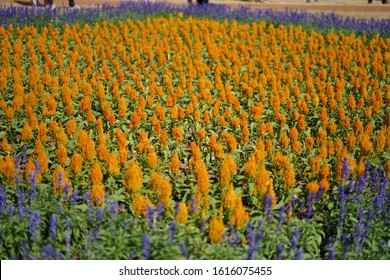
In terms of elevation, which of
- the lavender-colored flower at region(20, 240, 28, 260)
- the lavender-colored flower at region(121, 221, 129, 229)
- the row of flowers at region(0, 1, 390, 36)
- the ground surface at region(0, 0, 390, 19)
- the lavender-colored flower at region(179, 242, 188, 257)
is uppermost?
the ground surface at region(0, 0, 390, 19)

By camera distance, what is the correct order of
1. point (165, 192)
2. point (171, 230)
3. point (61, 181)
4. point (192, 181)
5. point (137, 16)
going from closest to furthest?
point (171, 230)
point (165, 192)
point (61, 181)
point (192, 181)
point (137, 16)

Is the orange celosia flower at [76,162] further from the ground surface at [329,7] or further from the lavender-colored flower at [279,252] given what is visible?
the ground surface at [329,7]

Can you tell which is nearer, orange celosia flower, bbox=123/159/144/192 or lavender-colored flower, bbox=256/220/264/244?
lavender-colored flower, bbox=256/220/264/244

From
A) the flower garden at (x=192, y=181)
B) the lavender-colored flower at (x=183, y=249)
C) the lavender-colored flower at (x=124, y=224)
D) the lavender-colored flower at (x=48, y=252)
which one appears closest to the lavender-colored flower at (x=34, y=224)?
the flower garden at (x=192, y=181)

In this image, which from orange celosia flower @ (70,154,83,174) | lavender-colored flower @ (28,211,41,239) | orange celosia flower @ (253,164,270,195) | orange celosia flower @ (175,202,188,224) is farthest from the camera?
orange celosia flower @ (70,154,83,174)

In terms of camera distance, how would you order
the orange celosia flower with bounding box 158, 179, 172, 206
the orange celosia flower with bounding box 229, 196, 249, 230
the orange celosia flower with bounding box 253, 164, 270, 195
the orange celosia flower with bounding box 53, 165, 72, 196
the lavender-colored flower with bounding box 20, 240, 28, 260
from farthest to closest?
the orange celosia flower with bounding box 253, 164, 270, 195
the orange celosia flower with bounding box 53, 165, 72, 196
the orange celosia flower with bounding box 158, 179, 172, 206
the orange celosia flower with bounding box 229, 196, 249, 230
the lavender-colored flower with bounding box 20, 240, 28, 260

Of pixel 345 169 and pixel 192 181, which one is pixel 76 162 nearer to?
pixel 192 181

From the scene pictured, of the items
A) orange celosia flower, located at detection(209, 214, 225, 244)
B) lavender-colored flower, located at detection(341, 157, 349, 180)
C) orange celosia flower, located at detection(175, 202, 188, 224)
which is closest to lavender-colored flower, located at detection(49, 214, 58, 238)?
orange celosia flower, located at detection(175, 202, 188, 224)

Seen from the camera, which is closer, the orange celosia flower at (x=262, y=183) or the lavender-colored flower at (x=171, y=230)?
the lavender-colored flower at (x=171, y=230)

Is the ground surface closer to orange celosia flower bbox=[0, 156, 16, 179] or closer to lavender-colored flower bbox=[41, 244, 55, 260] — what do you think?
orange celosia flower bbox=[0, 156, 16, 179]

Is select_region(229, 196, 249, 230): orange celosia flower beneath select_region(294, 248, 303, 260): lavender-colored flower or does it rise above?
above

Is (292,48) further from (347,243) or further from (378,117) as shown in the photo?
(347,243)

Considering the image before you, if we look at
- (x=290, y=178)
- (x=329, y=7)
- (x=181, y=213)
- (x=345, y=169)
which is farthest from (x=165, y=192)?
(x=329, y=7)

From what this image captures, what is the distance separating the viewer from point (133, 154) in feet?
18.7
